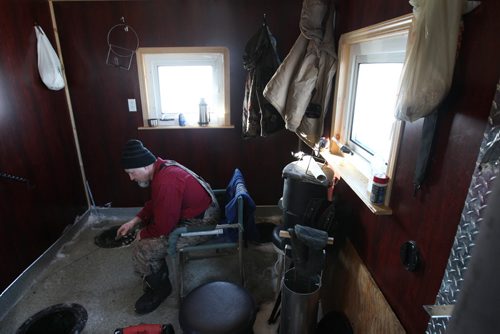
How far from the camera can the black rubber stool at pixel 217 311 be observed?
4.66 feet

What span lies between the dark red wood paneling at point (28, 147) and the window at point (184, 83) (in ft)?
2.50

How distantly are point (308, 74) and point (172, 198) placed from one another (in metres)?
1.22

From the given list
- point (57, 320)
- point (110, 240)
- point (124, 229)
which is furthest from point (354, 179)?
point (110, 240)

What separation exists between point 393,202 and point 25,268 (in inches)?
97.1

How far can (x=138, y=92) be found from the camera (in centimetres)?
273

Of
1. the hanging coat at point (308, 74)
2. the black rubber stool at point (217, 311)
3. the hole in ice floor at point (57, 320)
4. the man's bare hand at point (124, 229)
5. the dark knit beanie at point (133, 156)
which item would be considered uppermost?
the hanging coat at point (308, 74)

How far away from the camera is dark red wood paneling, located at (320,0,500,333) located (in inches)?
31.8

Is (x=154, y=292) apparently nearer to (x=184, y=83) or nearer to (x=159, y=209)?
(x=159, y=209)

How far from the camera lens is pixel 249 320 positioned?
1477 mm

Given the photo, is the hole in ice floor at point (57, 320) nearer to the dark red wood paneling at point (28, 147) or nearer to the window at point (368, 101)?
the dark red wood paneling at point (28, 147)

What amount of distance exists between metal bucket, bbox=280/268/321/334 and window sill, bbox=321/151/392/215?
0.48 m

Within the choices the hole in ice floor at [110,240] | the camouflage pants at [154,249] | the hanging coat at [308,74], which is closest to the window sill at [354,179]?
the hanging coat at [308,74]

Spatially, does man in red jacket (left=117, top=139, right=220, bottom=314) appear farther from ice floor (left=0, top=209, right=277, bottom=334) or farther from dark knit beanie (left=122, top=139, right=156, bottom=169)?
ice floor (left=0, top=209, right=277, bottom=334)

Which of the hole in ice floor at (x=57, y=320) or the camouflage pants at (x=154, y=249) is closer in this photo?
the hole in ice floor at (x=57, y=320)
